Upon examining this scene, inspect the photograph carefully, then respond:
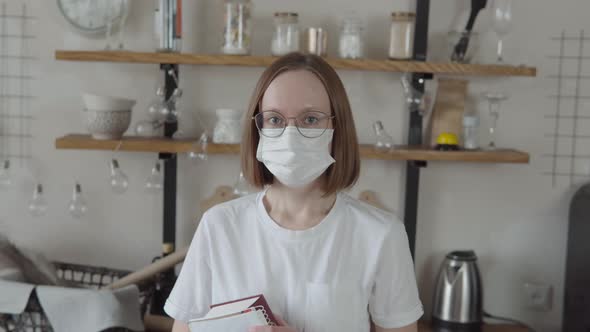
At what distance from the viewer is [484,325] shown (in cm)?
245

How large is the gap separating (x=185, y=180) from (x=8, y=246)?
61 cm

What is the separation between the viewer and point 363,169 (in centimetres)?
243

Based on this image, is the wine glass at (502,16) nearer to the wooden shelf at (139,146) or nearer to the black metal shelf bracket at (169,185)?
the wooden shelf at (139,146)

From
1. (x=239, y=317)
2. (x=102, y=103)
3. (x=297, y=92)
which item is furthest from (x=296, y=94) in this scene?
(x=102, y=103)

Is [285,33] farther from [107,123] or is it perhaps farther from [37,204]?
[37,204]

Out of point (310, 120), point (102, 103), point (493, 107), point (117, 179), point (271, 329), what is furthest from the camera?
point (493, 107)

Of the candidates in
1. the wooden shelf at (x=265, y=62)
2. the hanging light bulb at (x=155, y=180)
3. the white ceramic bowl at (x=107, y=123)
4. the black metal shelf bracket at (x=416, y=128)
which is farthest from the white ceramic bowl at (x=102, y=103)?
the black metal shelf bracket at (x=416, y=128)

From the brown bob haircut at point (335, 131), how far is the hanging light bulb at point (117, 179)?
101 cm

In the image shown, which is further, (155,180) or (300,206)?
(155,180)

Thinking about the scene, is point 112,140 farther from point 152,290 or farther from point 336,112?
point 336,112

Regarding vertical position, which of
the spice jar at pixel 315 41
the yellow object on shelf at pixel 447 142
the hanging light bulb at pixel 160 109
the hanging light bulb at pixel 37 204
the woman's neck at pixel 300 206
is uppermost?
the spice jar at pixel 315 41

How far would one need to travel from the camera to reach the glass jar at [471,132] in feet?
7.59

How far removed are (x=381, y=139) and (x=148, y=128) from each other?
2.48ft

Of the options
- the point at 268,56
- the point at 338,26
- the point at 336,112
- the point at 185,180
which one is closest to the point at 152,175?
the point at 185,180
